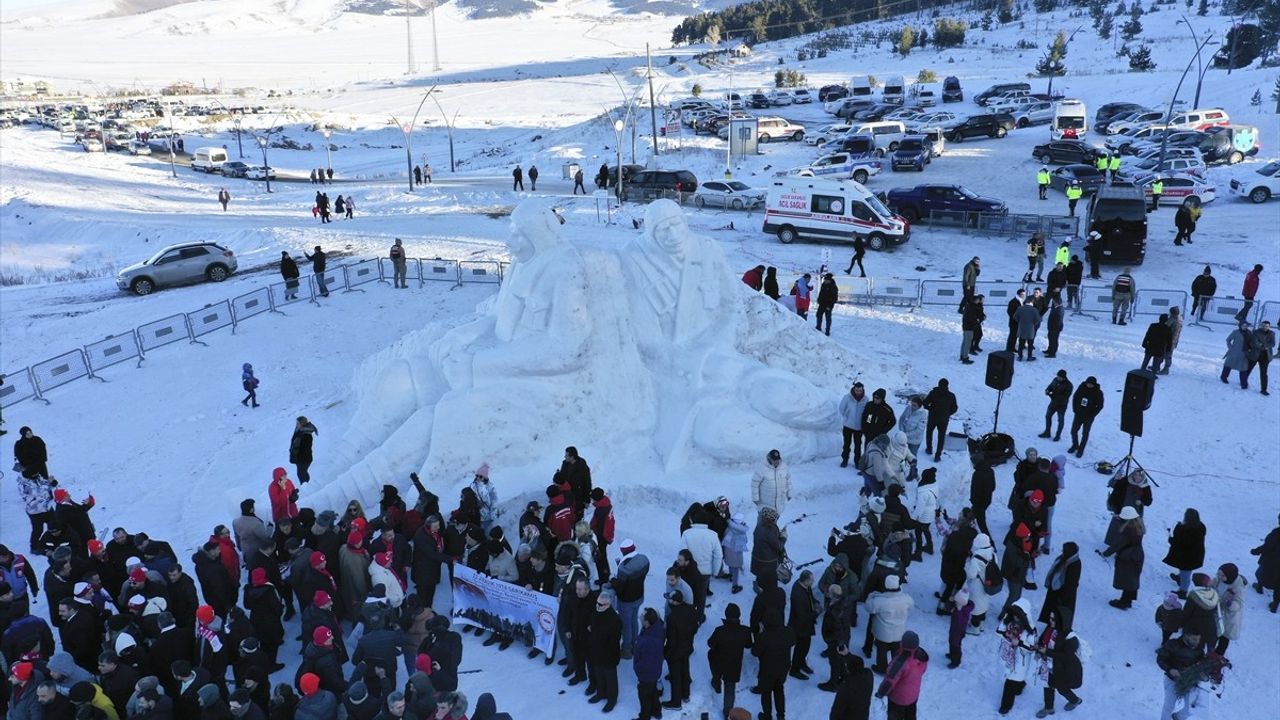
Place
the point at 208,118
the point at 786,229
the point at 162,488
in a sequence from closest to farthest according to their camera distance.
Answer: the point at 162,488, the point at 786,229, the point at 208,118

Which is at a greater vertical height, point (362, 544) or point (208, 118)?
point (208, 118)

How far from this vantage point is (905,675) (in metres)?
8.21

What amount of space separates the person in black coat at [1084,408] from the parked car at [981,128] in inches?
1389

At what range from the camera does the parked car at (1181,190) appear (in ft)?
102

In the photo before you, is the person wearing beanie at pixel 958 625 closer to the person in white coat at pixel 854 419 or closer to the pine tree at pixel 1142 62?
the person in white coat at pixel 854 419

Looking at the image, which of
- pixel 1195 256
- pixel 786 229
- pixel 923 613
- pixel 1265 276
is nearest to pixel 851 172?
pixel 786 229

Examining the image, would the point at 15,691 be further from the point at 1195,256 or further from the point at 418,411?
the point at 1195,256

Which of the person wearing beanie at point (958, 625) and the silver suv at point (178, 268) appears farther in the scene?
the silver suv at point (178, 268)

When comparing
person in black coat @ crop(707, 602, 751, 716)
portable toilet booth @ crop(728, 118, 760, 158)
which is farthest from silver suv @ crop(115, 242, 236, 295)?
portable toilet booth @ crop(728, 118, 760, 158)

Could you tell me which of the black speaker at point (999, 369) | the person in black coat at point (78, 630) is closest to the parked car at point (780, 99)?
the black speaker at point (999, 369)

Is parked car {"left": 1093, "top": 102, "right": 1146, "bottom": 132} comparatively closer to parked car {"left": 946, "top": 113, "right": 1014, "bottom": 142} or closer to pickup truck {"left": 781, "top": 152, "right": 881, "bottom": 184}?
parked car {"left": 946, "top": 113, "right": 1014, "bottom": 142}

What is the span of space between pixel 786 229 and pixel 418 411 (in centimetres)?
1816

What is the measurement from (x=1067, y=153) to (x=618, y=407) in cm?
3258

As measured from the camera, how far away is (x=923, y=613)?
34.5ft
